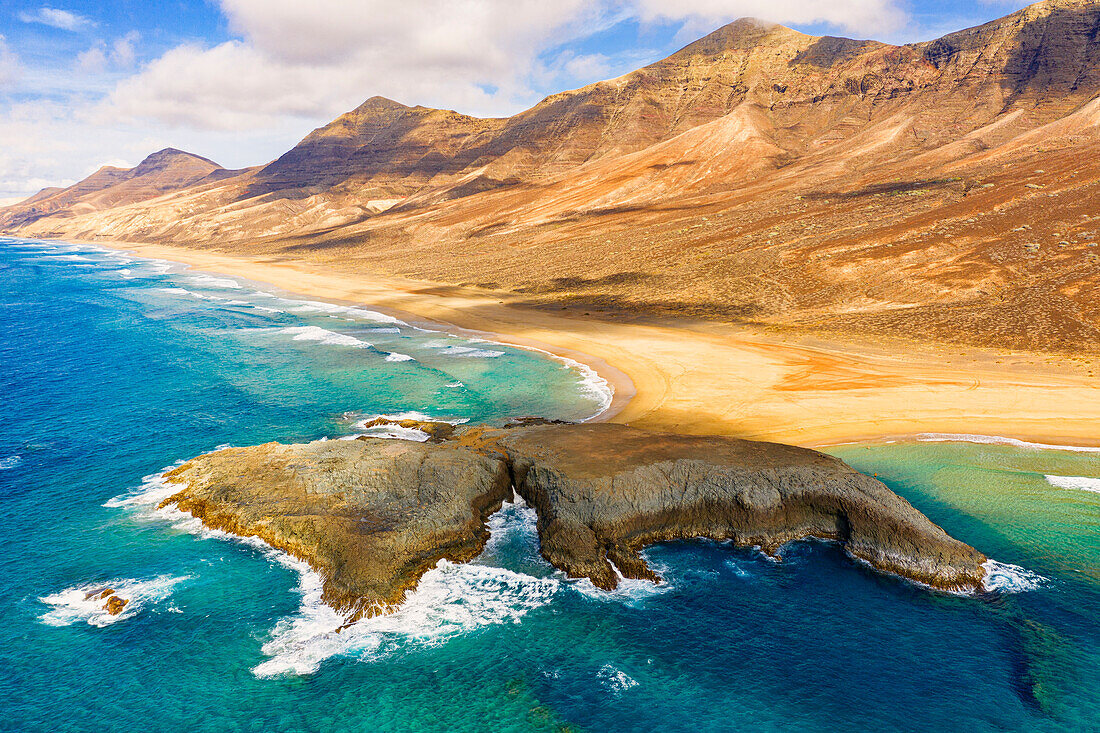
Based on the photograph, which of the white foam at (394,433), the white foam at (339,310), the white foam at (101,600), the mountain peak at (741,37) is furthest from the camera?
the mountain peak at (741,37)

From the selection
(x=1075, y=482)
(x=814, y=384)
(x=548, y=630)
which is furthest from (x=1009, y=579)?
(x=814, y=384)

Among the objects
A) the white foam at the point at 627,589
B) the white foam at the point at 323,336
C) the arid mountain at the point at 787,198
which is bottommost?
the white foam at the point at 627,589

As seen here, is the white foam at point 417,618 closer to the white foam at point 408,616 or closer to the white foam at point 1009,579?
the white foam at point 408,616

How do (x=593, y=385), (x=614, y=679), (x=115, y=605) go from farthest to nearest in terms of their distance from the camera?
(x=593, y=385) → (x=115, y=605) → (x=614, y=679)

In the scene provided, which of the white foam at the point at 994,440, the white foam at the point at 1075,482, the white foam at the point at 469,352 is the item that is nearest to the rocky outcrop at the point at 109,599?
the white foam at the point at 469,352

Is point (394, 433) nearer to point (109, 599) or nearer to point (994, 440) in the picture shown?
point (109, 599)
